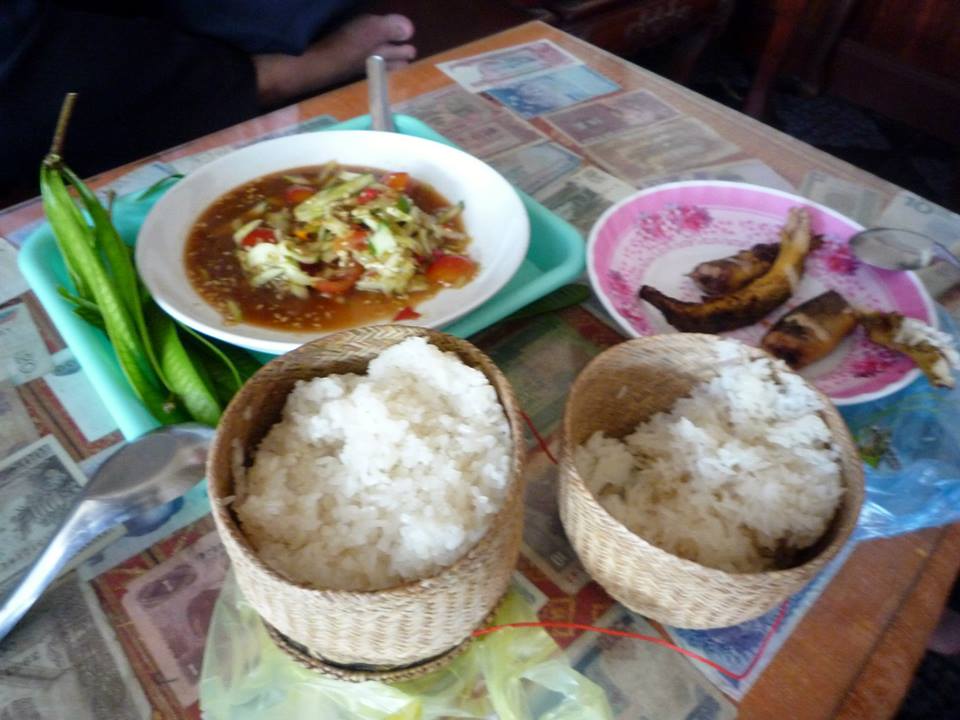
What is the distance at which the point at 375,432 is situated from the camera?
649mm

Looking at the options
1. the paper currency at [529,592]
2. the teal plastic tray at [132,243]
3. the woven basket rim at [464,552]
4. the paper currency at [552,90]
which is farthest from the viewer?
the paper currency at [552,90]

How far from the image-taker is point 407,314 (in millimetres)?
1014

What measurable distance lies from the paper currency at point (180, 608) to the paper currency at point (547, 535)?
0.34 meters

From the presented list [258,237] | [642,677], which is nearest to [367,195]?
[258,237]

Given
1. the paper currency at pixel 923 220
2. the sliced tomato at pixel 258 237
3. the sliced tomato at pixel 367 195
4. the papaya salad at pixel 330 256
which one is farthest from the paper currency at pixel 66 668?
the paper currency at pixel 923 220

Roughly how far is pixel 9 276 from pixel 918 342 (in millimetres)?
1347

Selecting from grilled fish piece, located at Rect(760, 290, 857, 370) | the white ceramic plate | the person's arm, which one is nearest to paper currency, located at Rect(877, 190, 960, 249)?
grilled fish piece, located at Rect(760, 290, 857, 370)

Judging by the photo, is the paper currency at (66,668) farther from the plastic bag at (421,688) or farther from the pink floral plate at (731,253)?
the pink floral plate at (731,253)

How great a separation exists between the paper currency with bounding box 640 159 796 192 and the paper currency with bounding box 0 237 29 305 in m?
1.09

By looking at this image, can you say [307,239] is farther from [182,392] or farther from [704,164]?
[704,164]

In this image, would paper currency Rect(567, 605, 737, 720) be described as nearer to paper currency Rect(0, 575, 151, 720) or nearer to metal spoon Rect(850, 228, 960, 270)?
paper currency Rect(0, 575, 151, 720)

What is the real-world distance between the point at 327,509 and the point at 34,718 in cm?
34

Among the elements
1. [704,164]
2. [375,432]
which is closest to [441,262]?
[375,432]

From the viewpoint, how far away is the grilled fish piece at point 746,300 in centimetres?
101
